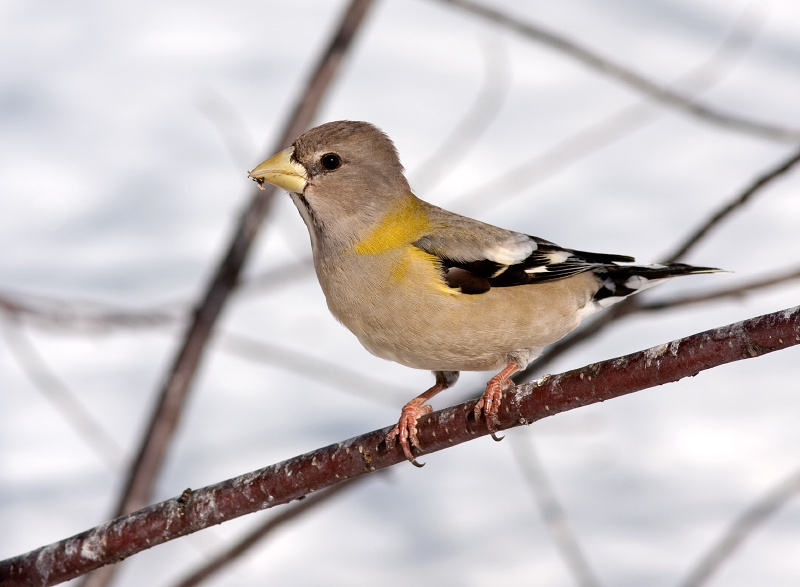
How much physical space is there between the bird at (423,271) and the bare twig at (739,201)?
0.42ft

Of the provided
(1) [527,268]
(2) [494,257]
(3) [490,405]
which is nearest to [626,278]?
(1) [527,268]

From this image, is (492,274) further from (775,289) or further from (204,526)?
(204,526)

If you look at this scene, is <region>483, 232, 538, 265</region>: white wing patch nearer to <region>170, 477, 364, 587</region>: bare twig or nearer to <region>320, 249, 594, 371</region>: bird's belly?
<region>320, 249, 594, 371</region>: bird's belly

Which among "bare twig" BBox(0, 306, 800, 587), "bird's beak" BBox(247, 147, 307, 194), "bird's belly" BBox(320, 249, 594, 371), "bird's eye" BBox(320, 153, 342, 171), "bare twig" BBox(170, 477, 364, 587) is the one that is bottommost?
"bare twig" BBox(0, 306, 800, 587)

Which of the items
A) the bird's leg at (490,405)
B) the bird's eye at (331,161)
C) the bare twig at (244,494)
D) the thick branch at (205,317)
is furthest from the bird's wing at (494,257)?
the thick branch at (205,317)

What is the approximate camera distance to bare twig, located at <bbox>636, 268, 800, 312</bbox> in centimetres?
371

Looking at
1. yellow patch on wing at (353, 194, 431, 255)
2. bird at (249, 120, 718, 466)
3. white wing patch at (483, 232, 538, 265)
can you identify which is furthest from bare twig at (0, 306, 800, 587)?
white wing patch at (483, 232, 538, 265)

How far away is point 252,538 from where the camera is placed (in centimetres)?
431

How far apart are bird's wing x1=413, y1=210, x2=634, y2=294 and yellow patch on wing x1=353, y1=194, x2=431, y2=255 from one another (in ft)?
0.20

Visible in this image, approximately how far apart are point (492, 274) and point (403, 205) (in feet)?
1.75

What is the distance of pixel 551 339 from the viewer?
381cm

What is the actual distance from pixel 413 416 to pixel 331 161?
3.86 ft

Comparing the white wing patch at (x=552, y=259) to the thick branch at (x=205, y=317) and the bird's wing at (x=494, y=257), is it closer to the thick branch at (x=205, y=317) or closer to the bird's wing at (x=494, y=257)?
the bird's wing at (x=494, y=257)

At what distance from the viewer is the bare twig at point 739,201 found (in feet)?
10.9
